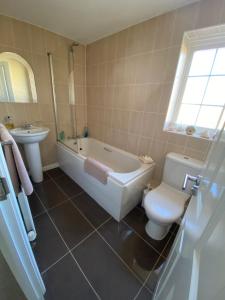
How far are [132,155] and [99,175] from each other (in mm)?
712

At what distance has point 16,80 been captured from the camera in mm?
1975

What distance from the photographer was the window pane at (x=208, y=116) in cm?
150

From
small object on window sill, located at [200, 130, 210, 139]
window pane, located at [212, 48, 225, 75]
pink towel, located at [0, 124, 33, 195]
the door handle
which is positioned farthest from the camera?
small object on window sill, located at [200, 130, 210, 139]

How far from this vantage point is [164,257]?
4.19 feet

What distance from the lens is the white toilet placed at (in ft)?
4.13

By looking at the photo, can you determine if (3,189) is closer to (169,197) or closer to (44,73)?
(169,197)

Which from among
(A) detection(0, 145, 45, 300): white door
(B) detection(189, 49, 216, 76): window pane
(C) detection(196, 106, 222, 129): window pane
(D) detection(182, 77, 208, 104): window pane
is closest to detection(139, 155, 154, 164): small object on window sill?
(C) detection(196, 106, 222, 129): window pane

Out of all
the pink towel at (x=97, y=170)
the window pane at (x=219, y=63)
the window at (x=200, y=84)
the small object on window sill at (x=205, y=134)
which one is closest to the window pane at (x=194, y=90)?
the window at (x=200, y=84)

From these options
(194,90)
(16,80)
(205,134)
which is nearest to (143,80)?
(194,90)

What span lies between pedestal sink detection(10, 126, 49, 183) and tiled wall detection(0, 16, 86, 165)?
0.28m

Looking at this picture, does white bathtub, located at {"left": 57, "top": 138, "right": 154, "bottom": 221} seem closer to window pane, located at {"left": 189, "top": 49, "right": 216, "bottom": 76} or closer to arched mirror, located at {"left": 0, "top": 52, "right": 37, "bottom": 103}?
arched mirror, located at {"left": 0, "top": 52, "right": 37, "bottom": 103}

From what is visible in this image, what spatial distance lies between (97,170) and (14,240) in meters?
1.12

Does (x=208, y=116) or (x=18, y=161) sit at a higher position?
(x=208, y=116)

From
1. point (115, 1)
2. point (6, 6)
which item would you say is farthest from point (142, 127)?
point (6, 6)
